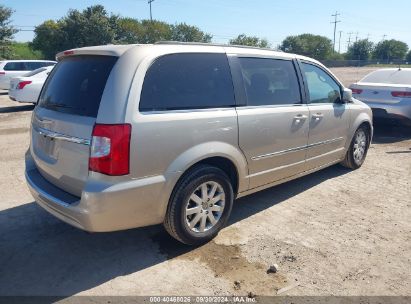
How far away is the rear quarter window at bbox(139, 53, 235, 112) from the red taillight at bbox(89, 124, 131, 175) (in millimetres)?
294

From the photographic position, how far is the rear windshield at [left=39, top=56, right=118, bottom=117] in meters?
3.08

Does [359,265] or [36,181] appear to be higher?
[36,181]

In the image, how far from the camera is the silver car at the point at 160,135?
2.94m

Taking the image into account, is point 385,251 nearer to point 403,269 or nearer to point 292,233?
point 403,269

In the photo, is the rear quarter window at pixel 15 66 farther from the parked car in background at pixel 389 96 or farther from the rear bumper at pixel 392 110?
the rear bumper at pixel 392 110

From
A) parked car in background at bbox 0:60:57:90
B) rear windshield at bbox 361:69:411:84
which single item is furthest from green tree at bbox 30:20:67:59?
rear windshield at bbox 361:69:411:84

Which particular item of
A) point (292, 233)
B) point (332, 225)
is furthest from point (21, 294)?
point (332, 225)

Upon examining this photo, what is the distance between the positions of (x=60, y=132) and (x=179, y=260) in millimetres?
1540

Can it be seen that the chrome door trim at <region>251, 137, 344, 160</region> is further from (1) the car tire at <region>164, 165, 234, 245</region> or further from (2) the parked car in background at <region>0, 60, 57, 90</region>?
(2) the parked car in background at <region>0, 60, 57, 90</region>

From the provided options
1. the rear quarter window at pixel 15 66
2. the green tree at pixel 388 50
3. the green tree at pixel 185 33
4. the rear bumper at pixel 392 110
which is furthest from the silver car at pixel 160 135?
the green tree at pixel 388 50

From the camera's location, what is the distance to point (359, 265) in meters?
3.33

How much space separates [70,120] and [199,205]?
1384 millimetres

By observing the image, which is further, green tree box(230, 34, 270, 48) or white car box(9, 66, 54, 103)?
green tree box(230, 34, 270, 48)

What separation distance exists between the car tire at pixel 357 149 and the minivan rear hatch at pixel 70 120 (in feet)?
13.7
